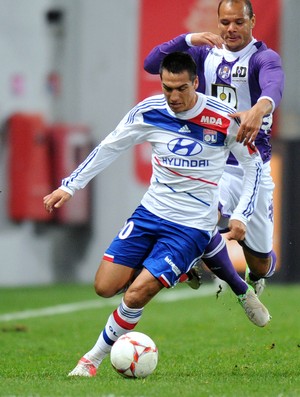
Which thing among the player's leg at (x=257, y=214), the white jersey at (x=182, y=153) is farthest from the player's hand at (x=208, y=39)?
the player's leg at (x=257, y=214)

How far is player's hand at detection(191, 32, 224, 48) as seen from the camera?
9.40 metres

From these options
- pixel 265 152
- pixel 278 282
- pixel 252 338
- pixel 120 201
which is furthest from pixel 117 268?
pixel 120 201

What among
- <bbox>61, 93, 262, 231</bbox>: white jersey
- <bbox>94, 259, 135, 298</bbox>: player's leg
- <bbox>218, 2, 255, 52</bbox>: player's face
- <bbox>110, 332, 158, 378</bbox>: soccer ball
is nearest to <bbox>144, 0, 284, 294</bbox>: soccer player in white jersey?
<bbox>218, 2, 255, 52</bbox>: player's face

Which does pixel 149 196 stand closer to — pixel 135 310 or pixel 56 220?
pixel 135 310

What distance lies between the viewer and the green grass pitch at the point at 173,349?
8.07 meters

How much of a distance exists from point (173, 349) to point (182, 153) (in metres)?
2.93

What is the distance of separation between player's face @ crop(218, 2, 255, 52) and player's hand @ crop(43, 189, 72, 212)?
1950 mm

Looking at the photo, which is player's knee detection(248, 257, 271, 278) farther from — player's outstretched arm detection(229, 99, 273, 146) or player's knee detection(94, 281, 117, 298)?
player's outstretched arm detection(229, 99, 273, 146)

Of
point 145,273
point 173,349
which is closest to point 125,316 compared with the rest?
point 145,273

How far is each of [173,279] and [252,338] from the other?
144 inches

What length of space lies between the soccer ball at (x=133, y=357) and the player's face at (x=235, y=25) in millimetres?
2583

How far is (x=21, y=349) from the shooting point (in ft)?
37.4

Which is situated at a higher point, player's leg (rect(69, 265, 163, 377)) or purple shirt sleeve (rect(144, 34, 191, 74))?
purple shirt sleeve (rect(144, 34, 191, 74))

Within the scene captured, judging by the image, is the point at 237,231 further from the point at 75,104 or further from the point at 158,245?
the point at 75,104
